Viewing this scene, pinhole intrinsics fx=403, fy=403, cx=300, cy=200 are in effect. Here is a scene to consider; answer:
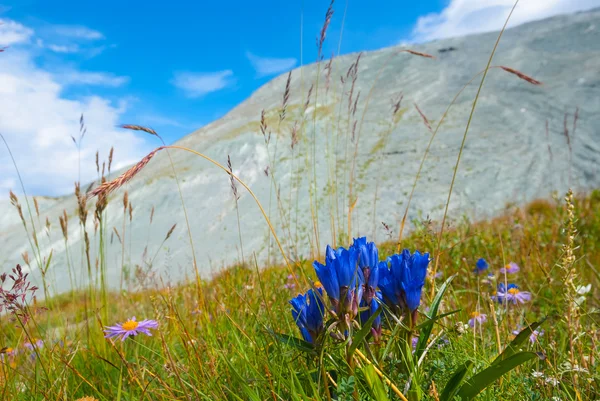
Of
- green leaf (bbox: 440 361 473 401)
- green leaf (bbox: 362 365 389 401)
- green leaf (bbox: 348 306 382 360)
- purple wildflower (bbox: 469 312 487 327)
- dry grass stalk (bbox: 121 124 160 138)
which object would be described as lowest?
purple wildflower (bbox: 469 312 487 327)

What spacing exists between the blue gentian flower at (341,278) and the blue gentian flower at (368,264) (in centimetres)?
5

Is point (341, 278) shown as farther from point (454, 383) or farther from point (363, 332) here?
point (454, 383)

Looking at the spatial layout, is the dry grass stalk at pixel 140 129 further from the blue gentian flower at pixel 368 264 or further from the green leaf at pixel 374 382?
the green leaf at pixel 374 382

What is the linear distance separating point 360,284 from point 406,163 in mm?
10691

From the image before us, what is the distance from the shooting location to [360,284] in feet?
4.07

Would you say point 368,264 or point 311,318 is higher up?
point 368,264

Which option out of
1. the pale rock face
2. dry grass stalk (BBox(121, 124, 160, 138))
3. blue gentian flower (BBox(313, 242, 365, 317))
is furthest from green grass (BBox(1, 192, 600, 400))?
the pale rock face

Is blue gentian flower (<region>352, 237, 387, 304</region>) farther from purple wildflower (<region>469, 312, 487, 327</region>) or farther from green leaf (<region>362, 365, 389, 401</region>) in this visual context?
purple wildflower (<region>469, 312, 487, 327</region>)

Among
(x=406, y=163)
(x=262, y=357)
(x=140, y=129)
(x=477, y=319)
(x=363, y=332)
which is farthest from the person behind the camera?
(x=406, y=163)

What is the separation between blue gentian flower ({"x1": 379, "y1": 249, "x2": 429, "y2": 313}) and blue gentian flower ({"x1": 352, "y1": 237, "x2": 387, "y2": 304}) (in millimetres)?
34

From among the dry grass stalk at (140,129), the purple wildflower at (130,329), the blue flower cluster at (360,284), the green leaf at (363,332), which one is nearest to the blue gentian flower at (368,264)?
the blue flower cluster at (360,284)

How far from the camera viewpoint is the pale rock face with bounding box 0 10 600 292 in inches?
380

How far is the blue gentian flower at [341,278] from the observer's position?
1.16m

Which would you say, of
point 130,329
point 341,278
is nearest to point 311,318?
point 341,278
